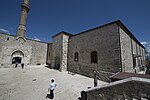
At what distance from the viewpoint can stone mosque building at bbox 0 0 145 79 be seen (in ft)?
28.7

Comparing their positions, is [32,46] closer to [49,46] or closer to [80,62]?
[49,46]

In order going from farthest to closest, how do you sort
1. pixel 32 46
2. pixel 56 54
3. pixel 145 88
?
pixel 32 46
pixel 56 54
pixel 145 88

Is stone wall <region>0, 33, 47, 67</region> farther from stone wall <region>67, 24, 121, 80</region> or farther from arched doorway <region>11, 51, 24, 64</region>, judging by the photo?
stone wall <region>67, 24, 121, 80</region>

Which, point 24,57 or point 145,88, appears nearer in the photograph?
point 145,88

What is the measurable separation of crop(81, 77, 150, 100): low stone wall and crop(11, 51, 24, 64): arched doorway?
19902mm

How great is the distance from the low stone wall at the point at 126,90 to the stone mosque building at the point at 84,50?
536cm

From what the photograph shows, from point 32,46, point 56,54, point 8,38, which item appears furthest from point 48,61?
point 8,38

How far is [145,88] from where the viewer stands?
8.93ft

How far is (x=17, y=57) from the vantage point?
18.1 metres

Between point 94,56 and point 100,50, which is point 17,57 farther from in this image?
point 100,50

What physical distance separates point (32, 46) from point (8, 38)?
4961 millimetres

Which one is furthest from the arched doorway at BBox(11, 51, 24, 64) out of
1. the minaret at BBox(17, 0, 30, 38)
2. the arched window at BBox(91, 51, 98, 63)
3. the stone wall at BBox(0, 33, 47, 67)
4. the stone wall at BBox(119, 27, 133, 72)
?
the stone wall at BBox(119, 27, 133, 72)

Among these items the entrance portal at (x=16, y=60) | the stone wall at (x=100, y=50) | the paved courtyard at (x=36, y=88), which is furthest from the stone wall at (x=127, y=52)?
the entrance portal at (x=16, y=60)

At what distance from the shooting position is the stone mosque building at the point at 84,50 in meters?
8.76
